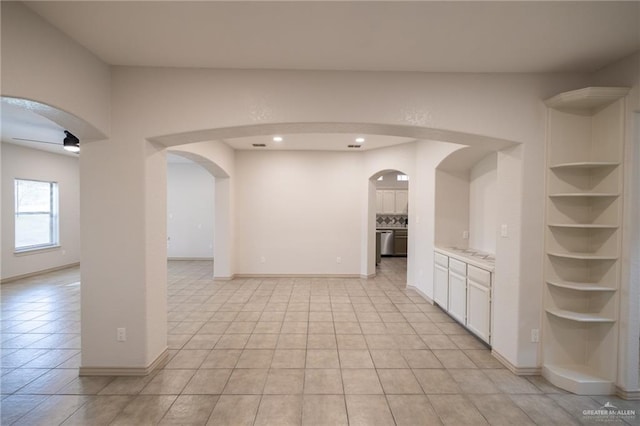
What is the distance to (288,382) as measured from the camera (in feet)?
8.71

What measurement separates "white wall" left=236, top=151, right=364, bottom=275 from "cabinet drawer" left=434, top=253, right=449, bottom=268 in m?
2.17

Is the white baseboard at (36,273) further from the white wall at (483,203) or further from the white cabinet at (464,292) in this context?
the white wall at (483,203)

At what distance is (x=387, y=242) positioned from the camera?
9.51m

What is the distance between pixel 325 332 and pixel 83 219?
116 inches

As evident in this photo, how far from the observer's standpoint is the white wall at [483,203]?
4.11 meters

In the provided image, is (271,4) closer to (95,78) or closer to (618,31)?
(95,78)

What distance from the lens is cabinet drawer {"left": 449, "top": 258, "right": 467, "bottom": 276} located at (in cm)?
382

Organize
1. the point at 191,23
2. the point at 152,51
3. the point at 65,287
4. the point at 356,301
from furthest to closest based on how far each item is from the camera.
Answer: the point at 65,287, the point at 356,301, the point at 152,51, the point at 191,23

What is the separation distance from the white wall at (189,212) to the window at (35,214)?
2602 mm

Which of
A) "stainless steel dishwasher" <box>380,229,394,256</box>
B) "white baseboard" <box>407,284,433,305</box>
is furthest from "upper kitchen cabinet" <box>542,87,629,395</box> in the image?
"stainless steel dishwasher" <box>380,229,394,256</box>

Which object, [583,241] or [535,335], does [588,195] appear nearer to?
[583,241]

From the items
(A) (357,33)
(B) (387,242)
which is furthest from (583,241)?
(B) (387,242)

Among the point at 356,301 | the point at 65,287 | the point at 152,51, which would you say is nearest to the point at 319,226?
the point at 356,301

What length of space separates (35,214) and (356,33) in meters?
8.37
